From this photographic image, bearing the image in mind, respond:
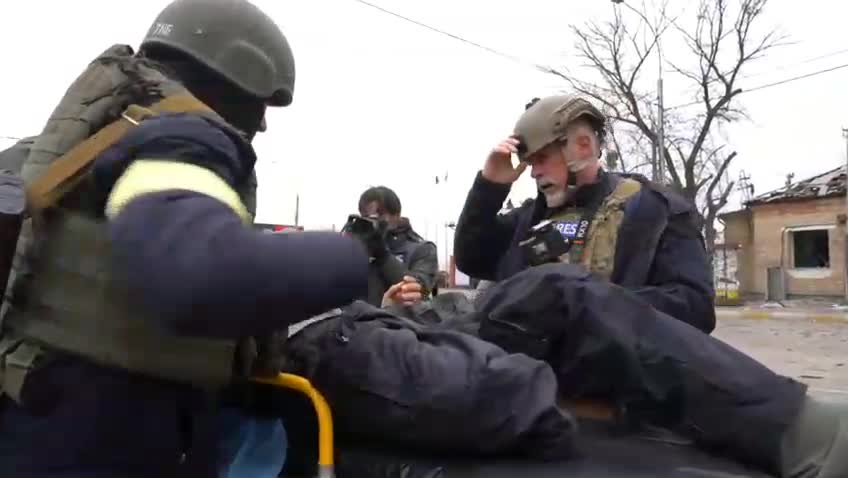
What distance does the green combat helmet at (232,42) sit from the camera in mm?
1481

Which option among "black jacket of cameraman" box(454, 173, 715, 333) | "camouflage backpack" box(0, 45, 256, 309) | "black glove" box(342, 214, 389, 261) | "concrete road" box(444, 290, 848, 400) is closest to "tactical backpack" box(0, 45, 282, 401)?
"camouflage backpack" box(0, 45, 256, 309)

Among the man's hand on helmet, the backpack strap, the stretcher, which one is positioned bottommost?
the stretcher

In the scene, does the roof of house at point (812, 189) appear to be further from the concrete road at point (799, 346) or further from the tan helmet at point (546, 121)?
the tan helmet at point (546, 121)

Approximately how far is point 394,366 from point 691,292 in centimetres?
119

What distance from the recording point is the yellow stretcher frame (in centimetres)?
152

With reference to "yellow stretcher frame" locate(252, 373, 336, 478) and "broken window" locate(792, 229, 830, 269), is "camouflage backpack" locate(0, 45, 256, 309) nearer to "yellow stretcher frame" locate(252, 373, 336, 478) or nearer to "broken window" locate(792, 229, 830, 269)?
"yellow stretcher frame" locate(252, 373, 336, 478)

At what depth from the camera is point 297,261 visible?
115cm

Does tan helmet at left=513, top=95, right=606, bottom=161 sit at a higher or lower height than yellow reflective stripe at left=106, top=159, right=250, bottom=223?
higher

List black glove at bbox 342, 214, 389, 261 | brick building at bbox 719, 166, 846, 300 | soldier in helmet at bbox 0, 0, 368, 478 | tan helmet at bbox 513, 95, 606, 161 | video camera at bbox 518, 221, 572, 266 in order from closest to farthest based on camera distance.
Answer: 1. soldier in helmet at bbox 0, 0, 368, 478
2. black glove at bbox 342, 214, 389, 261
3. video camera at bbox 518, 221, 572, 266
4. tan helmet at bbox 513, 95, 606, 161
5. brick building at bbox 719, 166, 846, 300

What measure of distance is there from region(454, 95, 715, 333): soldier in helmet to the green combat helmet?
109cm

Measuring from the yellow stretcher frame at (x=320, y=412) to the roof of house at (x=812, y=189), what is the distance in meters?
29.1

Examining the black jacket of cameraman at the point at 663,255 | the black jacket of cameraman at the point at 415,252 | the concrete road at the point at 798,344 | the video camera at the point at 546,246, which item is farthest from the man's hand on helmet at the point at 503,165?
the concrete road at the point at 798,344

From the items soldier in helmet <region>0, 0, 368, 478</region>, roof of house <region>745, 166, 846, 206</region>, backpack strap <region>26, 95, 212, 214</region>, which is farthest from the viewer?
roof of house <region>745, 166, 846, 206</region>

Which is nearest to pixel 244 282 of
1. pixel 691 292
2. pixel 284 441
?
pixel 284 441
